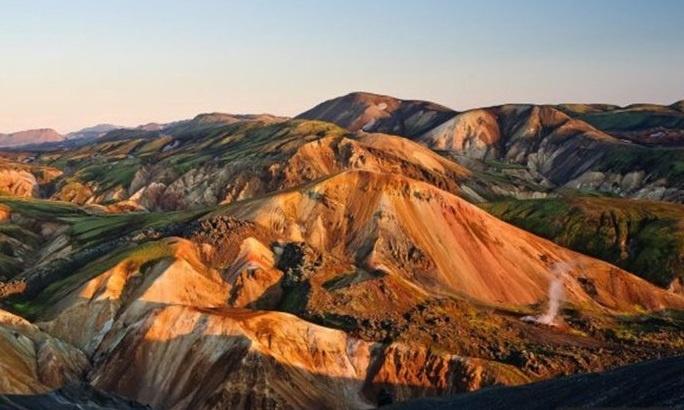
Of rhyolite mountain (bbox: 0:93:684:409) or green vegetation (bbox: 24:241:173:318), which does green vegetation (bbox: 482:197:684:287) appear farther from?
green vegetation (bbox: 24:241:173:318)

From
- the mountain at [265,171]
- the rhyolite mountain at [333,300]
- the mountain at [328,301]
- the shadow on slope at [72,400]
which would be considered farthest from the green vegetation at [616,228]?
the shadow on slope at [72,400]

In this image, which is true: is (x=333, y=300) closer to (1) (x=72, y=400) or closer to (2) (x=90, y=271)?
(2) (x=90, y=271)

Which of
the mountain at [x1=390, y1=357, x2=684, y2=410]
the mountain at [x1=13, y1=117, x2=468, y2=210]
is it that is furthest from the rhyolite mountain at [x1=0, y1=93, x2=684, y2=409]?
the mountain at [x1=13, y1=117, x2=468, y2=210]

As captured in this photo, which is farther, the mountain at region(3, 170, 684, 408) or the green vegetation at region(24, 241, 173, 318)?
the green vegetation at region(24, 241, 173, 318)

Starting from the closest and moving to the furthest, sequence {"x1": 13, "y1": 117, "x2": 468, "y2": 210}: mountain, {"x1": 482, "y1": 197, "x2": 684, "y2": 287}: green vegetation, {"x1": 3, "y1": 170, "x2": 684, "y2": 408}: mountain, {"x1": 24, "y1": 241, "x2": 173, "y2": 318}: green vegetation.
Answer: {"x1": 3, "y1": 170, "x2": 684, "y2": 408}: mountain < {"x1": 24, "y1": 241, "x2": 173, "y2": 318}: green vegetation < {"x1": 482, "y1": 197, "x2": 684, "y2": 287}: green vegetation < {"x1": 13, "y1": 117, "x2": 468, "y2": 210}: mountain

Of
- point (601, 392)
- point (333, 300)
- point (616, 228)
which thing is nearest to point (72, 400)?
point (333, 300)

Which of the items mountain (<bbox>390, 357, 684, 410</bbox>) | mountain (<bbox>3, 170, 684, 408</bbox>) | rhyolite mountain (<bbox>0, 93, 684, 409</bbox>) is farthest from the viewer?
mountain (<bbox>3, 170, 684, 408</bbox>)

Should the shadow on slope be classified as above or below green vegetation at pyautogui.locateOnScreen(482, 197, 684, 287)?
below

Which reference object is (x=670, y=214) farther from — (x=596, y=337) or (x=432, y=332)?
(x=432, y=332)

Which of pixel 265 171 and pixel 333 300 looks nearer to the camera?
pixel 333 300

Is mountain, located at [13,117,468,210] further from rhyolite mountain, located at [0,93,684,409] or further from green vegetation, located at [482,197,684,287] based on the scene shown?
rhyolite mountain, located at [0,93,684,409]
